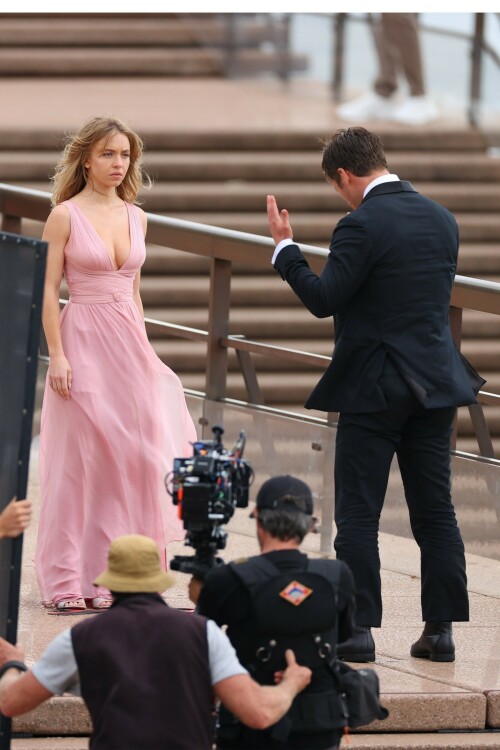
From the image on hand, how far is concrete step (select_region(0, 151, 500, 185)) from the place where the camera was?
11.9 meters

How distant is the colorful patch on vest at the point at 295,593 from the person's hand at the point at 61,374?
203cm

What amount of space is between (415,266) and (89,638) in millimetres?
1935

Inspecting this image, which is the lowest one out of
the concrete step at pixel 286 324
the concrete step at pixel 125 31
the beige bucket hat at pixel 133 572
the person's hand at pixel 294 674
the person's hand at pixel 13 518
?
the person's hand at pixel 294 674

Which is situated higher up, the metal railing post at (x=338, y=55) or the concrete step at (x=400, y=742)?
the metal railing post at (x=338, y=55)

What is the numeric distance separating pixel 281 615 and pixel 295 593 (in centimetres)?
7

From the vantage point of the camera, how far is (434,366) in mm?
5250

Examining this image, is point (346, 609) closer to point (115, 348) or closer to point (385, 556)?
point (115, 348)

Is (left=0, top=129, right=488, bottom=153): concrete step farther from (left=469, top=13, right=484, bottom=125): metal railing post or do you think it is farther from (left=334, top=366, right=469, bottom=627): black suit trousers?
(left=334, top=366, right=469, bottom=627): black suit trousers

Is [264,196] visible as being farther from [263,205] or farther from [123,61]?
[123,61]

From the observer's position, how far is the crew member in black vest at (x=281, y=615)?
4035mm

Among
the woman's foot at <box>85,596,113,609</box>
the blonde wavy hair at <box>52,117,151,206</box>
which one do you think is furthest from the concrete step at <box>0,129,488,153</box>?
the woman's foot at <box>85,596,113,609</box>

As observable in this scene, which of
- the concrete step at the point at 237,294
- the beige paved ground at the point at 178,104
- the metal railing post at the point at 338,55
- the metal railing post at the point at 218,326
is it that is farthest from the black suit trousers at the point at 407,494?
the metal railing post at the point at 338,55

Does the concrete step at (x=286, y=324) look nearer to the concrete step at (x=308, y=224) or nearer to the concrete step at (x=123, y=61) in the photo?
the concrete step at (x=308, y=224)

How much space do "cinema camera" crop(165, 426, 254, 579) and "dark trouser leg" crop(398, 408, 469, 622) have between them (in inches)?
46.5
